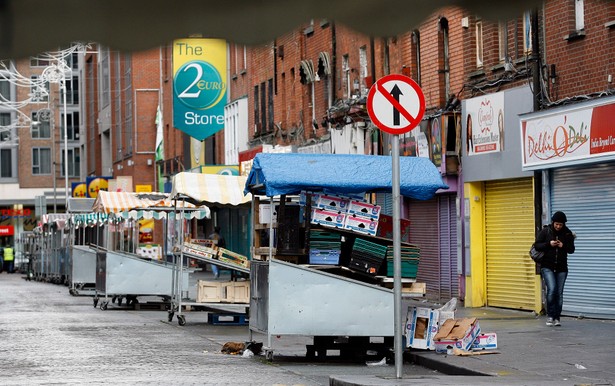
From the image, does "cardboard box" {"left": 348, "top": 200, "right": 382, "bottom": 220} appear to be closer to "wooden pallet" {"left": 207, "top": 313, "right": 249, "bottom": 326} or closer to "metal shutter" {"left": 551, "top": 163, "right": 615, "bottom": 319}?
"metal shutter" {"left": 551, "top": 163, "right": 615, "bottom": 319}

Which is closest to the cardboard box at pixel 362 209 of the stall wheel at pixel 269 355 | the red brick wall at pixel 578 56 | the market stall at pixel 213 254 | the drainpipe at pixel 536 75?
the stall wheel at pixel 269 355

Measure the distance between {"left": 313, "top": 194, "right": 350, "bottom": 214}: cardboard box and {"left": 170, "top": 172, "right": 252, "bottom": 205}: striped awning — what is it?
26.2 ft

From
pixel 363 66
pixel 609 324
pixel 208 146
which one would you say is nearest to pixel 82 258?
pixel 363 66

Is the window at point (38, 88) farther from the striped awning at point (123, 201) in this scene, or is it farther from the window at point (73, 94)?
the window at point (73, 94)

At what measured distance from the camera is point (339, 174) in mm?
16594

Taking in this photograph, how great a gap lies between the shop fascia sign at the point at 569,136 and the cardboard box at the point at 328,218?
5411mm

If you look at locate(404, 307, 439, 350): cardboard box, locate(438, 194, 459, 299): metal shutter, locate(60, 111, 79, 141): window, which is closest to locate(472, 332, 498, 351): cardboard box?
locate(404, 307, 439, 350): cardboard box

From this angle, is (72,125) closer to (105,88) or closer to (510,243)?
(105,88)

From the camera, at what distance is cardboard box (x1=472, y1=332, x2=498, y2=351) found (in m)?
15.8

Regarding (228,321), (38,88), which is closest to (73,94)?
(38,88)

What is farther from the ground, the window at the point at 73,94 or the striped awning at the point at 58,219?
the window at the point at 73,94

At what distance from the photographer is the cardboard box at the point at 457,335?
15852 millimetres

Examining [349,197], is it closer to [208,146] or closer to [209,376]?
[209,376]

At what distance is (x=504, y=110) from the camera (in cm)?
2427
